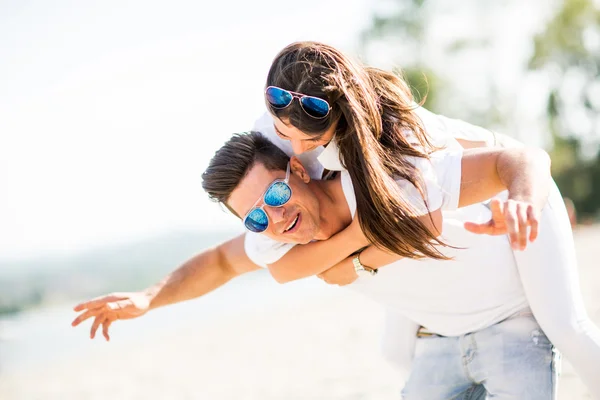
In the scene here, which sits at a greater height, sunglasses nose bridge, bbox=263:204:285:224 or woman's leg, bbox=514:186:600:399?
sunglasses nose bridge, bbox=263:204:285:224

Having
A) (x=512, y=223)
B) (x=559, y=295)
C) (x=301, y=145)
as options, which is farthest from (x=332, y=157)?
(x=559, y=295)

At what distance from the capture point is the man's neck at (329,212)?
3072 millimetres

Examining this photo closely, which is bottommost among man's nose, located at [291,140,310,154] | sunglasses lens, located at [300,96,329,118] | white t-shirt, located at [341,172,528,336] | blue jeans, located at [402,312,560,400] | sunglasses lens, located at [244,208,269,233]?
blue jeans, located at [402,312,560,400]

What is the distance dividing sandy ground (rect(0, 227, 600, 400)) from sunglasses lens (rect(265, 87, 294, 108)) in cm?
315

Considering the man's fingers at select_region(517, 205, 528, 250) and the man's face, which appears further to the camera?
the man's face

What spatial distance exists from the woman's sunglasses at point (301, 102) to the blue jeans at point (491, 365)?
1301 millimetres

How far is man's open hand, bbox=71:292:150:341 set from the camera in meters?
3.29

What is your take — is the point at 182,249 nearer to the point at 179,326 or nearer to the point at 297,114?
the point at 179,326

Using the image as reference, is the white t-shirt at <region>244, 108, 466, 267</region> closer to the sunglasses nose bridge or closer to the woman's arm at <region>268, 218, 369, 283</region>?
the woman's arm at <region>268, 218, 369, 283</region>

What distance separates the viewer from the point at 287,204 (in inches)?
118

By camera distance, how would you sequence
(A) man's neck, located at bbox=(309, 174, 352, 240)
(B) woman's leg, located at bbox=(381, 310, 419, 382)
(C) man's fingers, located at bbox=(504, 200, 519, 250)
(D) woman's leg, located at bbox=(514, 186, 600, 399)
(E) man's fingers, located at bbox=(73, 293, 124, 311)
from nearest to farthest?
(C) man's fingers, located at bbox=(504, 200, 519, 250) → (D) woman's leg, located at bbox=(514, 186, 600, 399) → (A) man's neck, located at bbox=(309, 174, 352, 240) → (E) man's fingers, located at bbox=(73, 293, 124, 311) → (B) woman's leg, located at bbox=(381, 310, 419, 382)

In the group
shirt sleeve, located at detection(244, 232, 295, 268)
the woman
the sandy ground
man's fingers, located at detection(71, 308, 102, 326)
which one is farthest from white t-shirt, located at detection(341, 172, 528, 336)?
the sandy ground

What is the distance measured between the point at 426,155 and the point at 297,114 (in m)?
0.53

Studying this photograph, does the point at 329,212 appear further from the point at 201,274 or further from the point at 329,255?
the point at 201,274
